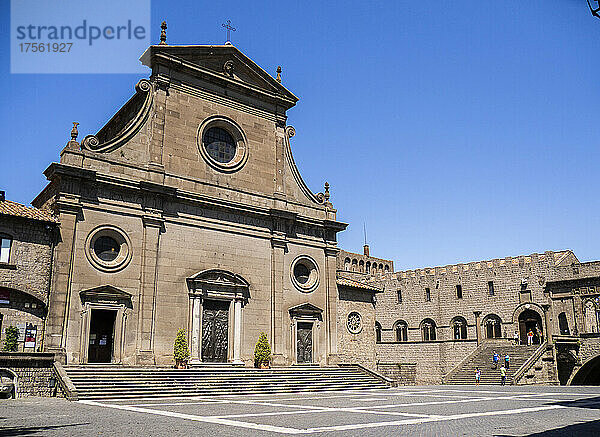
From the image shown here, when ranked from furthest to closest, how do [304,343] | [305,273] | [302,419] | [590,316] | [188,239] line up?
[590,316]
[305,273]
[304,343]
[188,239]
[302,419]

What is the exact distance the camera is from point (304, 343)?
32.5 metres

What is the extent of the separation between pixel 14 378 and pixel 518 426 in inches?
708

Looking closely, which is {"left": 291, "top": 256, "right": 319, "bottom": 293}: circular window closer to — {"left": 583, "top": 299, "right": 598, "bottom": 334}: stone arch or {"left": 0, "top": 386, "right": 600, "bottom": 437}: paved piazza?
{"left": 0, "top": 386, "right": 600, "bottom": 437}: paved piazza

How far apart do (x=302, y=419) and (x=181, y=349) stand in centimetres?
1376

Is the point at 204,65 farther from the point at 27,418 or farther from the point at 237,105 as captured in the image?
the point at 27,418

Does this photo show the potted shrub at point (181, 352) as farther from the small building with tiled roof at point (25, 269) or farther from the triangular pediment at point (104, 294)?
the small building with tiled roof at point (25, 269)

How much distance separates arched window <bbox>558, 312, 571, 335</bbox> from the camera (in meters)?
45.7

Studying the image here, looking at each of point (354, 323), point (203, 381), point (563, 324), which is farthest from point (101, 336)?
point (563, 324)

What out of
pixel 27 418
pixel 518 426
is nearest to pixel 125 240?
pixel 27 418

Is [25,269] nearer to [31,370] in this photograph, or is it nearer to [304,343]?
[31,370]

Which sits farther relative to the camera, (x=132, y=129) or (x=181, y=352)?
(x=132, y=129)

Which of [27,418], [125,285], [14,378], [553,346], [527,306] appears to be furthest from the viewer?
[527,306]

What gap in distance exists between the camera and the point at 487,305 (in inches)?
1993

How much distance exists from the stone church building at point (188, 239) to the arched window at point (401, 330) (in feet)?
55.1
